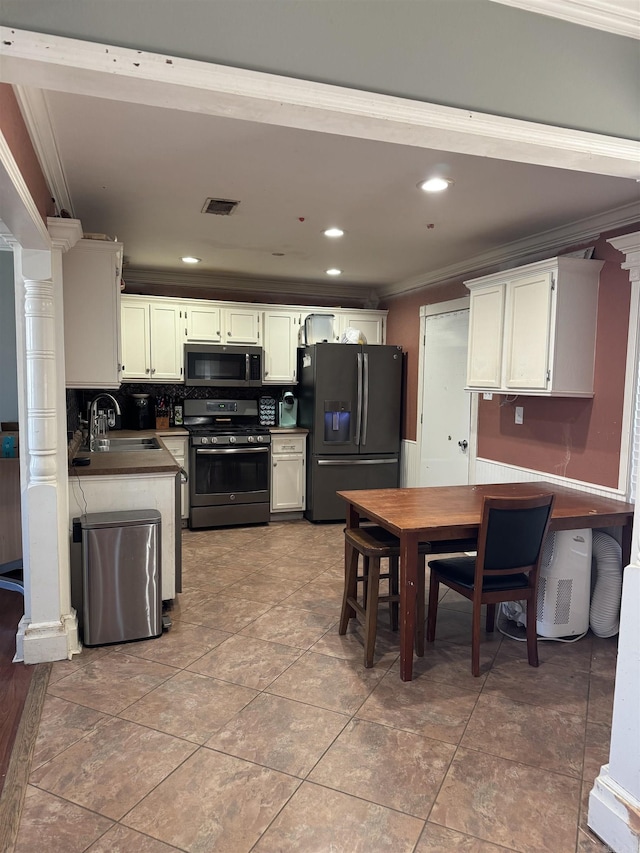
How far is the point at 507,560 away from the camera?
2.67 metres

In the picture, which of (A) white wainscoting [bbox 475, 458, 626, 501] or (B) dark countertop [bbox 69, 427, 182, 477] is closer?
(B) dark countertop [bbox 69, 427, 182, 477]

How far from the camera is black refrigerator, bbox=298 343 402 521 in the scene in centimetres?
527

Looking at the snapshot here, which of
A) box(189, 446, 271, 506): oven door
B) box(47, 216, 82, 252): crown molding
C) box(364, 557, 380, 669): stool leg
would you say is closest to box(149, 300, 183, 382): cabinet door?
box(189, 446, 271, 506): oven door

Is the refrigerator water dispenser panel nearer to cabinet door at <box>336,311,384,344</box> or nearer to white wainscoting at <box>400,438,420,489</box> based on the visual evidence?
white wainscoting at <box>400,438,420,489</box>

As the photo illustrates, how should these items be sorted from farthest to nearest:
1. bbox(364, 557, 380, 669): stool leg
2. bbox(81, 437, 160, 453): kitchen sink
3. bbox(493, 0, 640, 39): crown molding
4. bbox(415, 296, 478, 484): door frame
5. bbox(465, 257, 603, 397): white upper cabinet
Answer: bbox(415, 296, 478, 484): door frame, bbox(81, 437, 160, 453): kitchen sink, bbox(465, 257, 603, 397): white upper cabinet, bbox(364, 557, 380, 669): stool leg, bbox(493, 0, 640, 39): crown molding

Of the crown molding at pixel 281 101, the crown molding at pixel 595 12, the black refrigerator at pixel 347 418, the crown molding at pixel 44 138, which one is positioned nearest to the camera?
the crown molding at pixel 281 101

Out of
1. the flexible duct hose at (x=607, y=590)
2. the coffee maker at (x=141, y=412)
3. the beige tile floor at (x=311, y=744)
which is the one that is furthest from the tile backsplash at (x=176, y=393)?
the flexible duct hose at (x=607, y=590)

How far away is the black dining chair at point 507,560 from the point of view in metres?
2.59

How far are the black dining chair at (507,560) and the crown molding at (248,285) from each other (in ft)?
12.5

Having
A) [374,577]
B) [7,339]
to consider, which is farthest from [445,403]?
[7,339]

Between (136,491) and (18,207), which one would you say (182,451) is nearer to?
(136,491)

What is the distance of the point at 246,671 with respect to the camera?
268 cm

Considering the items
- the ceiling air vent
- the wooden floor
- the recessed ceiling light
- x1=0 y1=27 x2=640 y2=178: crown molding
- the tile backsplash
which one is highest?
the ceiling air vent

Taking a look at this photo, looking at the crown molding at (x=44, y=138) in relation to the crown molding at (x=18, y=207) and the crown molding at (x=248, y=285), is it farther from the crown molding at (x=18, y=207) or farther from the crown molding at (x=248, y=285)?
the crown molding at (x=248, y=285)
